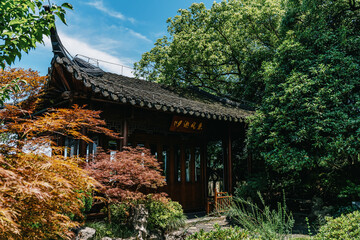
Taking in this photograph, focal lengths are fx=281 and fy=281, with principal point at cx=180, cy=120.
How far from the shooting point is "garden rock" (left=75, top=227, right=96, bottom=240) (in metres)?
4.27

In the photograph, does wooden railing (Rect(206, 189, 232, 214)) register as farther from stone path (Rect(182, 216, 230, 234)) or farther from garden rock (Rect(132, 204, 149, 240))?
garden rock (Rect(132, 204, 149, 240))

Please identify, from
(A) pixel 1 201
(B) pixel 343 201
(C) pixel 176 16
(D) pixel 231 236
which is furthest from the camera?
(C) pixel 176 16

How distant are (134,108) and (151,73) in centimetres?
946

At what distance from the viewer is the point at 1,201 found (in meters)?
1.81

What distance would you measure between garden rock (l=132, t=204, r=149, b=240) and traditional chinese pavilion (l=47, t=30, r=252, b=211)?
1685 millimetres

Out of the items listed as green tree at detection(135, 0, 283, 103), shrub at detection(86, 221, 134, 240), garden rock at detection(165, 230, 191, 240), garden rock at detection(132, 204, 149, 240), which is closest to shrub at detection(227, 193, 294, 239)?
garden rock at detection(165, 230, 191, 240)

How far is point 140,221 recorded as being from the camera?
5070 mm

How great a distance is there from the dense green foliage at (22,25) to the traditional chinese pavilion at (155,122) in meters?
1.97

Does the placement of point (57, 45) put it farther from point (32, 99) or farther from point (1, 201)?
point (1, 201)

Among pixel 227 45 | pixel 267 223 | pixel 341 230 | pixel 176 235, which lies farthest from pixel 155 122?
pixel 227 45

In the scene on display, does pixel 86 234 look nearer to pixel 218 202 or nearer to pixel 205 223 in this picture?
pixel 205 223

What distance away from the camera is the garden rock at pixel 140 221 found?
501 cm

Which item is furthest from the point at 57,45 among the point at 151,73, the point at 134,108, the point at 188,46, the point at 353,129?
the point at 151,73

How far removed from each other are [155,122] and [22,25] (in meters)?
4.58
